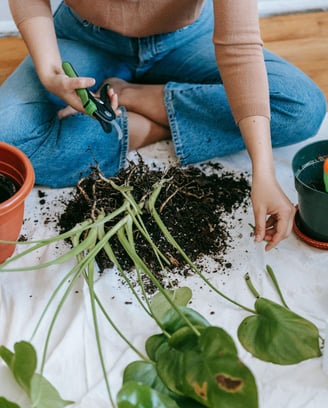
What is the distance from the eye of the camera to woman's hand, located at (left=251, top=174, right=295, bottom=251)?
1.01 m

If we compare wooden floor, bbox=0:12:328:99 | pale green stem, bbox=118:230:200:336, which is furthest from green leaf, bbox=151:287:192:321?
wooden floor, bbox=0:12:328:99

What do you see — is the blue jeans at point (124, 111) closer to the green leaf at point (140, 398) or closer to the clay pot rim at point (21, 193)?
the clay pot rim at point (21, 193)

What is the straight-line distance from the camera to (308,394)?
936 mm

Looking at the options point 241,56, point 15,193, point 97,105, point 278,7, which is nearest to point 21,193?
point 15,193

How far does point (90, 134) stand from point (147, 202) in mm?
253

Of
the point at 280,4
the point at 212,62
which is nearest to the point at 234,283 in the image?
the point at 212,62

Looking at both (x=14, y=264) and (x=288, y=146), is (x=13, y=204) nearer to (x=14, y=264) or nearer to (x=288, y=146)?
(x=14, y=264)

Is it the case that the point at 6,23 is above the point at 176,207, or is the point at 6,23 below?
above

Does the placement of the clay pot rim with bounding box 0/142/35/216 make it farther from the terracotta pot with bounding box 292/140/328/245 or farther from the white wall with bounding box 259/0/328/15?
the white wall with bounding box 259/0/328/15

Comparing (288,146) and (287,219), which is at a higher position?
(287,219)

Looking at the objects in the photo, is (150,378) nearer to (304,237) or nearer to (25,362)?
(25,362)

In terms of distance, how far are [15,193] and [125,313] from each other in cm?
28

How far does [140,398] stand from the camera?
749 mm

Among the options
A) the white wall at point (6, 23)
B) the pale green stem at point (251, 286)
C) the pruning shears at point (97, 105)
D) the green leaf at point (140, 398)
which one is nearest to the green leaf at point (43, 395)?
the green leaf at point (140, 398)
